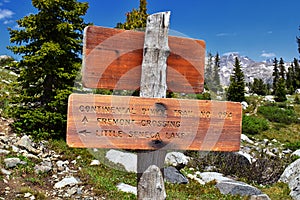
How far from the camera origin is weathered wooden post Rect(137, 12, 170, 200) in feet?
10.00

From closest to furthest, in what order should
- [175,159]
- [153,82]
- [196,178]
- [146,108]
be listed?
1. [146,108]
2. [153,82]
3. [196,178]
4. [175,159]

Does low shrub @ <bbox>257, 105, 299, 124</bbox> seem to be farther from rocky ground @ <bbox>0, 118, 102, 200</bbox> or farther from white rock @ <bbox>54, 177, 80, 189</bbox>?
white rock @ <bbox>54, 177, 80, 189</bbox>

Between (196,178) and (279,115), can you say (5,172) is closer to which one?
(196,178)

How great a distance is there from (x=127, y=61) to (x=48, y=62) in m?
7.27

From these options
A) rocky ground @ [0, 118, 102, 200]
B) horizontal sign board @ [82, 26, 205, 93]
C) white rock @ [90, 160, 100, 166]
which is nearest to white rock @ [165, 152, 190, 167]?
white rock @ [90, 160, 100, 166]

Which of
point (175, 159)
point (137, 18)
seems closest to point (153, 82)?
point (175, 159)

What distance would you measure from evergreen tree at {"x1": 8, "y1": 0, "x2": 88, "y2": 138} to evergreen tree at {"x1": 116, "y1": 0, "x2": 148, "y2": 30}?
14.9 ft

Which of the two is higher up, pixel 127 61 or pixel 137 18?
pixel 137 18

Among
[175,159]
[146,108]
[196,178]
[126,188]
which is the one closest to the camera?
[146,108]

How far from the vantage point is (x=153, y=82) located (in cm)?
303

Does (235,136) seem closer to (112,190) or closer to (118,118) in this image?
(118,118)

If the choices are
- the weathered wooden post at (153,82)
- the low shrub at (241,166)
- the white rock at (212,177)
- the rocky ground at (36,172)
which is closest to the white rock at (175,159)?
the low shrub at (241,166)

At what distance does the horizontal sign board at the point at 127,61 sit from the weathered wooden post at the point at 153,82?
0.11 meters

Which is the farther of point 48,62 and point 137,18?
point 137,18
